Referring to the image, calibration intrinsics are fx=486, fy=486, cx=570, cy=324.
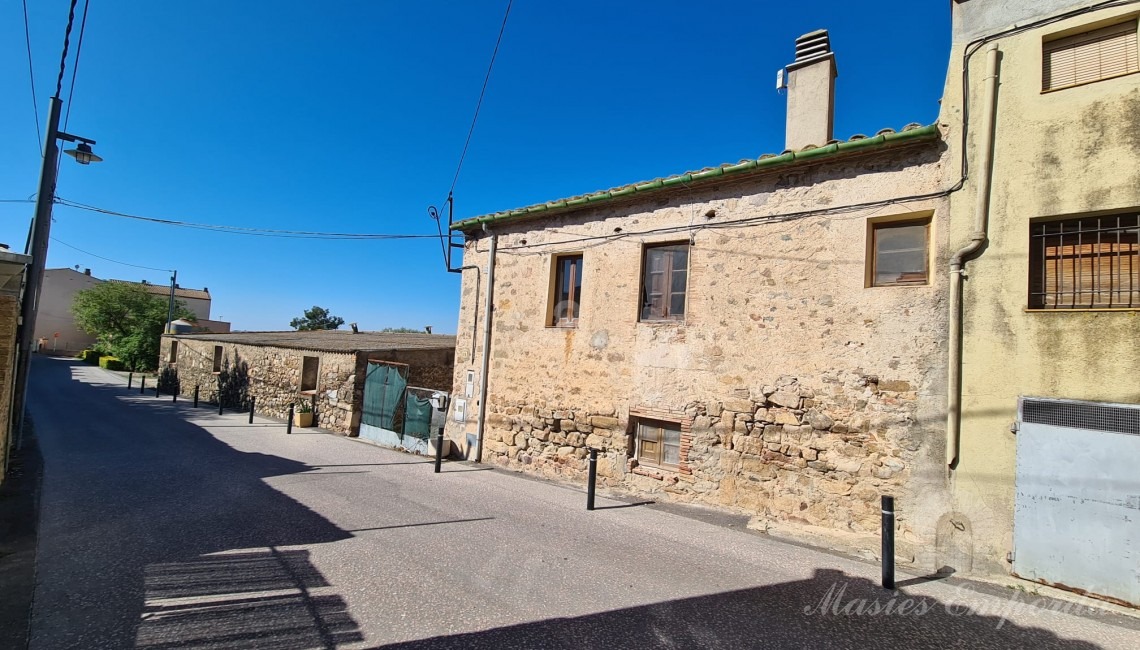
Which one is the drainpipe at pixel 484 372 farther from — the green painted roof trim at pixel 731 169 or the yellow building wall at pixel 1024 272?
the yellow building wall at pixel 1024 272

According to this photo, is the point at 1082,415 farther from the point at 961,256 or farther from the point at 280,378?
the point at 280,378

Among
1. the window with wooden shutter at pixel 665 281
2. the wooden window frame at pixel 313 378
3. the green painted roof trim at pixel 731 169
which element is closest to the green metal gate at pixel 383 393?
the wooden window frame at pixel 313 378

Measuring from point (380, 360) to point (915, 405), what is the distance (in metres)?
12.3

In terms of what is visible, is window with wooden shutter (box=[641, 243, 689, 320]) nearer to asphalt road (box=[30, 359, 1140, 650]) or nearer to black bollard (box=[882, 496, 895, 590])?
asphalt road (box=[30, 359, 1140, 650])

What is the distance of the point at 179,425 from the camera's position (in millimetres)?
13836

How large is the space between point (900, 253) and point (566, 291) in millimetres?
5221

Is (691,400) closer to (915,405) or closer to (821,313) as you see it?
(821,313)

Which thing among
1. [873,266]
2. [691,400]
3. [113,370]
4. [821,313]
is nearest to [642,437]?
[691,400]

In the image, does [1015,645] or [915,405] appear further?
[915,405]

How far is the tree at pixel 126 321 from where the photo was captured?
107ft

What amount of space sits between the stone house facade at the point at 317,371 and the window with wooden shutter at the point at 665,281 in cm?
810

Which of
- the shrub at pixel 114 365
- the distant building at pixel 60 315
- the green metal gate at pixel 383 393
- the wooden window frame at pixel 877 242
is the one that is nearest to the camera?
the wooden window frame at pixel 877 242

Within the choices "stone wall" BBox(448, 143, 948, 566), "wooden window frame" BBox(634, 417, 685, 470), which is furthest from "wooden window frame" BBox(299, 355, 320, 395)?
"wooden window frame" BBox(634, 417, 685, 470)

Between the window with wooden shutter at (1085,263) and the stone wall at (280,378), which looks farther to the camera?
the stone wall at (280,378)
